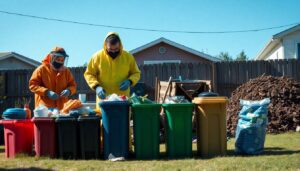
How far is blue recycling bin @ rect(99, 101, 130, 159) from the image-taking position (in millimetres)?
6031

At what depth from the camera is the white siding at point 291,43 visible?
→ 19.7 meters

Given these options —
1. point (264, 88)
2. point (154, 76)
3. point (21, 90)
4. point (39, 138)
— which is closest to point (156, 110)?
Result: point (39, 138)

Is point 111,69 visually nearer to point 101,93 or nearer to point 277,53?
point 101,93

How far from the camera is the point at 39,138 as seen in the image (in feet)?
20.2

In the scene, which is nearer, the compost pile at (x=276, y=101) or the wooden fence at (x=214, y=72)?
the compost pile at (x=276, y=101)

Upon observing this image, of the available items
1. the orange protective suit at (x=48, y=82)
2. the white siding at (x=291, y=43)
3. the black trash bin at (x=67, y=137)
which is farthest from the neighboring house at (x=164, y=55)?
the black trash bin at (x=67, y=137)

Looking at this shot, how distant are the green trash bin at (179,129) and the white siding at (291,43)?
15.1m

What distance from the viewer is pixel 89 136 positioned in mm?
6137

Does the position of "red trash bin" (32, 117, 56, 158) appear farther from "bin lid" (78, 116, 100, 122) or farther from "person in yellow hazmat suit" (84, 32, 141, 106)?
"person in yellow hazmat suit" (84, 32, 141, 106)

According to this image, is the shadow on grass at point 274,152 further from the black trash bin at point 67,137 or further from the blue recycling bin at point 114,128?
the black trash bin at point 67,137

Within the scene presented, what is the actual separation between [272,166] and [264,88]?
597 cm

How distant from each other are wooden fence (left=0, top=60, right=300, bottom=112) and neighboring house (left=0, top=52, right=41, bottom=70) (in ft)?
32.9

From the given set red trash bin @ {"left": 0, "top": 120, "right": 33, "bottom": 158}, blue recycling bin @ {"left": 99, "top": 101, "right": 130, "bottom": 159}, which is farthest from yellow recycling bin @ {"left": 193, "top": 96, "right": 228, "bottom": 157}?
red trash bin @ {"left": 0, "top": 120, "right": 33, "bottom": 158}

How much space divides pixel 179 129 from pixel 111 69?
1.68 m
